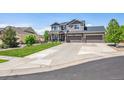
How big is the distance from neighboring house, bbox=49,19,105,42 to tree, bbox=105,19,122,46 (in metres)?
11.1

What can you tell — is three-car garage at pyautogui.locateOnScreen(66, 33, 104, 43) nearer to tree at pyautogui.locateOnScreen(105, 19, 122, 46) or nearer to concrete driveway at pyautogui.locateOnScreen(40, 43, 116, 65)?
tree at pyautogui.locateOnScreen(105, 19, 122, 46)

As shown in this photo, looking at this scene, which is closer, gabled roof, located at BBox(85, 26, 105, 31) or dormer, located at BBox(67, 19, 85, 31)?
gabled roof, located at BBox(85, 26, 105, 31)

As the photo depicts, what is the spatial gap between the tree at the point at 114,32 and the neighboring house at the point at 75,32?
36.5 ft

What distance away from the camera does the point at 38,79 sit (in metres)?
9.88

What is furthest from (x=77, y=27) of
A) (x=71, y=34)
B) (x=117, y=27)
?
(x=117, y=27)

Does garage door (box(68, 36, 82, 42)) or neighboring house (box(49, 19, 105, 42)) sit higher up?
neighboring house (box(49, 19, 105, 42))

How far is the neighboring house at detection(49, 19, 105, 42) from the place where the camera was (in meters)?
43.9

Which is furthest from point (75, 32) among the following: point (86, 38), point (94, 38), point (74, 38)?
point (94, 38)

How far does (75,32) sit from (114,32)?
17.7 m

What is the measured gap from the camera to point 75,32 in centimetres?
4741

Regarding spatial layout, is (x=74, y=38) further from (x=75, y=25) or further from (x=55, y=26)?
(x=55, y=26)

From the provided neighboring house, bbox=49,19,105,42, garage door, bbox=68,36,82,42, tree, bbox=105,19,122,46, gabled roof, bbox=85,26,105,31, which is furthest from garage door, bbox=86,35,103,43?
tree, bbox=105,19,122,46
